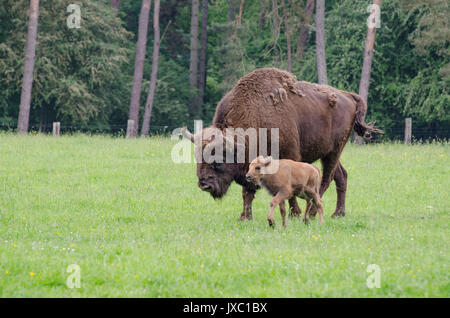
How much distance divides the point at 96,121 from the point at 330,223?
32.4 m

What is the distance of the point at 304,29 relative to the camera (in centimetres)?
4112

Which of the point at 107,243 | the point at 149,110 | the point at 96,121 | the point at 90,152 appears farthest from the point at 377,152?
the point at 96,121

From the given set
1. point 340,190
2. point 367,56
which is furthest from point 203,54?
point 340,190

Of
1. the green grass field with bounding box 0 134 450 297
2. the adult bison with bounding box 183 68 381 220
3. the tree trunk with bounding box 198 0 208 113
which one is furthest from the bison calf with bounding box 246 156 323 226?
the tree trunk with bounding box 198 0 208 113

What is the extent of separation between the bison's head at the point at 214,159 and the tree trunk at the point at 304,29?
30.5m

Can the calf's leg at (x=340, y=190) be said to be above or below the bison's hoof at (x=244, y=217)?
above

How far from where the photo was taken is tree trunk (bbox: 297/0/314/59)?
131 ft

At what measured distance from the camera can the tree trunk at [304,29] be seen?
1566 inches

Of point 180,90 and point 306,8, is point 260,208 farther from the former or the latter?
point 180,90

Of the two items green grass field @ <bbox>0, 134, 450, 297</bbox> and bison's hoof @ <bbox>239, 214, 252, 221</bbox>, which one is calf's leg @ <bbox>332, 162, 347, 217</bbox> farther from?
bison's hoof @ <bbox>239, 214, 252, 221</bbox>

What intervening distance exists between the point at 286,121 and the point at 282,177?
5.27 ft

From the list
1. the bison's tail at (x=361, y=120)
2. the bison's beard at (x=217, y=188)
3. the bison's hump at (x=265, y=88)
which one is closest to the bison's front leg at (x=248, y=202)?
the bison's beard at (x=217, y=188)

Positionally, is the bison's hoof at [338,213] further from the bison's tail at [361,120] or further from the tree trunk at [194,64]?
the tree trunk at [194,64]

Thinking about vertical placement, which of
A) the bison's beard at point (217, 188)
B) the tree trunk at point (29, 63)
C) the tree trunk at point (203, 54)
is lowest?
the bison's beard at point (217, 188)
